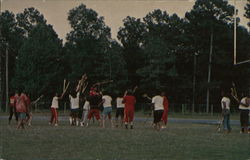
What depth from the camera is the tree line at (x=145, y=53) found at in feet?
250

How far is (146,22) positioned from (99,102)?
66210 millimetres

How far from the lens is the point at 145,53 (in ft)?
269

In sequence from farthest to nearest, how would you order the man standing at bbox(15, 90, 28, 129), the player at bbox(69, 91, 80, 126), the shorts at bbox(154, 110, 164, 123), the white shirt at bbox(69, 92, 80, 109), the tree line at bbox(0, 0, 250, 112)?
the tree line at bbox(0, 0, 250, 112) → the white shirt at bbox(69, 92, 80, 109) → the player at bbox(69, 91, 80, 126) → the shorts at bbox(154, 110, 164, 123) → the man standing at bbox(15, 90, 28, 129)

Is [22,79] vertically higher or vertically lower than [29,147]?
higher

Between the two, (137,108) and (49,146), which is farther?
(137,108)

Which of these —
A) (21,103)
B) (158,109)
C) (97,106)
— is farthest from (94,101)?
(21,103)

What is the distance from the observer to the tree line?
7625cm

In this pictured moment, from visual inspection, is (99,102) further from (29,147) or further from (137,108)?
(137,108)

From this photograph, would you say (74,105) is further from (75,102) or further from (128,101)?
(128,101)

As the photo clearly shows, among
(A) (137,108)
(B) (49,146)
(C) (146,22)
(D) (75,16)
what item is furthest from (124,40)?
(B) (49,146)

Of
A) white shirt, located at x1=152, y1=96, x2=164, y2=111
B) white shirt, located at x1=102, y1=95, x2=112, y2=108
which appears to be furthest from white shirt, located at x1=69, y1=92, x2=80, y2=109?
white shirt, located at x1=152, y1=96, x2=164, y2=111

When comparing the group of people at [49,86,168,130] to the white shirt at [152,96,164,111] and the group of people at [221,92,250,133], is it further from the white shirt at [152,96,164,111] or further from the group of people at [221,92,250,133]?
the group of people at [221,92,250,133]

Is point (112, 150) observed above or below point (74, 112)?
below

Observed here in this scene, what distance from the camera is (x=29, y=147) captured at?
1583cm
